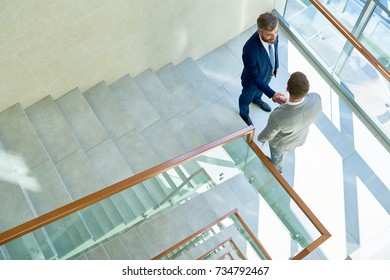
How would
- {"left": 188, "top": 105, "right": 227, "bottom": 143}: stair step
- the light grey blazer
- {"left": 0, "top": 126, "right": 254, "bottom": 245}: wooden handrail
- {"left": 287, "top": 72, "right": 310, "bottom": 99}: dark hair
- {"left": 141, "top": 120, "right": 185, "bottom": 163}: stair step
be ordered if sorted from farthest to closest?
{"left": 188, "top": 105, "right": 227, "bottom": 143}: stair step
{"left": 141, "top": 120, "right": 185, "bottom": 163}: stair step
the light grey blazer
{"left": 287, "top": 72, "right": 310, "bottom": 99}: dark hair
{"left": 0, "top": 126, "right": 254, "bottom": 245}: wooden handrail

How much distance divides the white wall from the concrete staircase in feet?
0.63

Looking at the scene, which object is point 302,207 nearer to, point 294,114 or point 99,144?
point 294,114

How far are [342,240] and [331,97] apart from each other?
1941 millimetres

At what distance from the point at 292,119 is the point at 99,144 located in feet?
7.22

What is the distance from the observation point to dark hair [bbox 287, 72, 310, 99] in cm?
369

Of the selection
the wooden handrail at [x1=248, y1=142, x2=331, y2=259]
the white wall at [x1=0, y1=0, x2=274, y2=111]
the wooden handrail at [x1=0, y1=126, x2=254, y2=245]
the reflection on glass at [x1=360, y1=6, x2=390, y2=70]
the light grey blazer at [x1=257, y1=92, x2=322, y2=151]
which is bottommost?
the wooden handrail at [x1=248, y1=142, x2=331, y2=259]

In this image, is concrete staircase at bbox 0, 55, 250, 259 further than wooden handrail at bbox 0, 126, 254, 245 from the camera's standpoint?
Yes

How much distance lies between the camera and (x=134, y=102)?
17.9 feet

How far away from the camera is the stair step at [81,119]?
496 centimetres

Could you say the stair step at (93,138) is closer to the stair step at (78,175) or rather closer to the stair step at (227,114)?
the stair step at (78,175)

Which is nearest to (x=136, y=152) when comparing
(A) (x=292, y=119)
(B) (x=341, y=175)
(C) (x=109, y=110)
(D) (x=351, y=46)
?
(C) (x=109, y=110)

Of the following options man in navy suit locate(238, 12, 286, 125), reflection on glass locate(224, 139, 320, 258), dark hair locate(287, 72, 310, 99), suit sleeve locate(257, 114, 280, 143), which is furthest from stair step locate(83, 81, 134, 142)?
dark hair locate(287, 72, 310, 99)

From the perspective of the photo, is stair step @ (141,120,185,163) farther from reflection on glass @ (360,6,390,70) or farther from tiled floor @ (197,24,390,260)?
reflection on glass @ (360,6,390,70)

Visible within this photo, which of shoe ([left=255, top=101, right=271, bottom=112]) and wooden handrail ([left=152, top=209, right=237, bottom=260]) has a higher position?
shoe ([left=255, top=101, right=271, bottom=112])
